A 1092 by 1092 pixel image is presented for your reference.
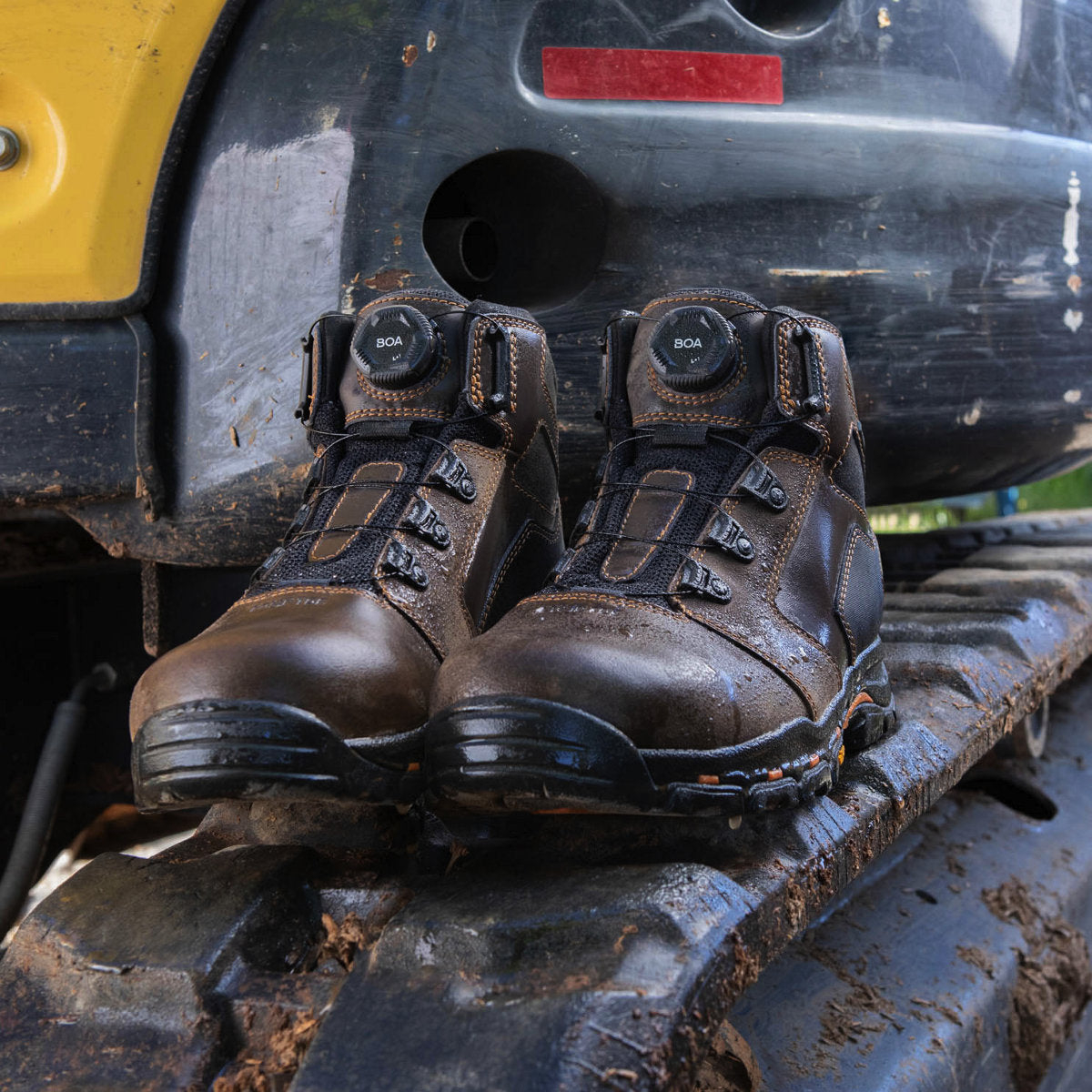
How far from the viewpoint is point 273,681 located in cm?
93

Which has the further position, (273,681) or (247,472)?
(247,472)

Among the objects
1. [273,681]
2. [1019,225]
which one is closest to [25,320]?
[273,681]

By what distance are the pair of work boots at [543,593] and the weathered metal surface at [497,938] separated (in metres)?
0.06

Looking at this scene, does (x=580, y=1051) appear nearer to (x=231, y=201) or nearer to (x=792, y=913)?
(x=792, y=913)

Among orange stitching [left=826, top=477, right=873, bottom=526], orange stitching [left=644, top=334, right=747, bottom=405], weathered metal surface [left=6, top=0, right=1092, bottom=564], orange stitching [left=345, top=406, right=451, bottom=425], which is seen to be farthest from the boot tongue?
weathered metal surface [left=6, top=0, right=1092, bottom=564]

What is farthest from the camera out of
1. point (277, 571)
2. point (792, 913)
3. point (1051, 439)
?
point (1051, 439)

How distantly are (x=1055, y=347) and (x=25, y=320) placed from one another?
1539mm

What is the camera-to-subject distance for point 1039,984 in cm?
135

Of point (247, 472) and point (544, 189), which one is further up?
point (544, 189)

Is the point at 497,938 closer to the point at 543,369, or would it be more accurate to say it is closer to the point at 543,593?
the point at 543,593

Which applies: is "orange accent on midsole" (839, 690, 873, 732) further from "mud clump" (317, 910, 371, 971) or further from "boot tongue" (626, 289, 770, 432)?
"mud clump" (317, 910, 371, 971)

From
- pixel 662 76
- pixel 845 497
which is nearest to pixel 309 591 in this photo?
pixel 845 497

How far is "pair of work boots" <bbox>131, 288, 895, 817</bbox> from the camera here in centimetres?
89

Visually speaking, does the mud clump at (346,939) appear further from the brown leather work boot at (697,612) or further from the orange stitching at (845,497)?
the orange stitching at (845,497)
